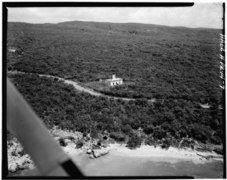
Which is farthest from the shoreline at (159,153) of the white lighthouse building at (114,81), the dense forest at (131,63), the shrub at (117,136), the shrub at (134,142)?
the white lighthouse building at (114,81)

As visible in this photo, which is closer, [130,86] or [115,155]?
[115,155]

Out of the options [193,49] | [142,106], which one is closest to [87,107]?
[142,106]

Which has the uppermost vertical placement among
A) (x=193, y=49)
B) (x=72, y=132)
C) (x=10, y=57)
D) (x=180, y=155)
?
(x=193, y=49)

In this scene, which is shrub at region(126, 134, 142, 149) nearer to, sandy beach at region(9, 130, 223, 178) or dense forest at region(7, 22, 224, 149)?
dense forest at region(7, 22, 224, 149)

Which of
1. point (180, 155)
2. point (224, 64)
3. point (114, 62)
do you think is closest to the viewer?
point (224, 64)

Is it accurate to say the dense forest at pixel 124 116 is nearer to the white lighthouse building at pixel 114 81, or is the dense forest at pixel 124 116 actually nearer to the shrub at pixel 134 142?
the shrub at pixel 134 142

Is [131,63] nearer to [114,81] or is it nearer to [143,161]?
[114,81]

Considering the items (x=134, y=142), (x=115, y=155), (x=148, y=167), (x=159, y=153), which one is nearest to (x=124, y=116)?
(x=134, y=142)

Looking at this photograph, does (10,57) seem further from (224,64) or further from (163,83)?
(224,64)
